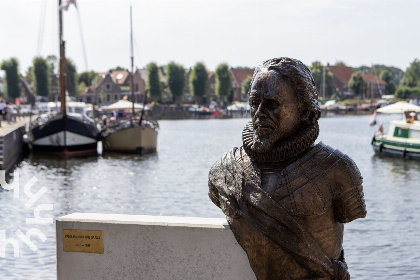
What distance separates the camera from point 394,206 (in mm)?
17797

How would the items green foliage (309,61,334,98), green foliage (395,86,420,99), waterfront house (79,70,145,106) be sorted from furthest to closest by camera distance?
1. green foliage (309,61,334,98)
2. green foliage (395,86,420,99)
3. waterfront house (79,70,145,106)

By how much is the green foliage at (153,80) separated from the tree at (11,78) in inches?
709

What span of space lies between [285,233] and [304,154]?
37cm

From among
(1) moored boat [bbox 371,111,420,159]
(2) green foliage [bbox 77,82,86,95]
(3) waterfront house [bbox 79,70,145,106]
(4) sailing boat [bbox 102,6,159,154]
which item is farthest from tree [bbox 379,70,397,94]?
(4) sailing boat [bbox 102,6,159,154]

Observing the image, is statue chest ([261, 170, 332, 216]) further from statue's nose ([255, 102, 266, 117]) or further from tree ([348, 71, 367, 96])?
tree ([348, 71, 367, 96])

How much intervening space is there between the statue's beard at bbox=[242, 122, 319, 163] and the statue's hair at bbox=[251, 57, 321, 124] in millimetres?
61

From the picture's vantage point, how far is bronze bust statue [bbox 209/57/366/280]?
8.96 ft

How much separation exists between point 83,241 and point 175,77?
296 feet

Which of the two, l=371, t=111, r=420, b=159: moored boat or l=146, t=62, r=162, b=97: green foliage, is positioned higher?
l=146, t=62, r=162, b=97: green foliage

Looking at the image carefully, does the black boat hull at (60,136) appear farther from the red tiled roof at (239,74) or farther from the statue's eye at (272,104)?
the red tiled roof at (239,74)

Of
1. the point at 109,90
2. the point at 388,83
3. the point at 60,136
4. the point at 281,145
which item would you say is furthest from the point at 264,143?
the point at 388,83

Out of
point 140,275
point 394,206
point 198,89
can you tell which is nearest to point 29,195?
point 394,206

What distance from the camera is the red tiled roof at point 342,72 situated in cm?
11244

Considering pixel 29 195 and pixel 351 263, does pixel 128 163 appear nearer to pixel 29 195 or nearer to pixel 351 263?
pixel 29 195
